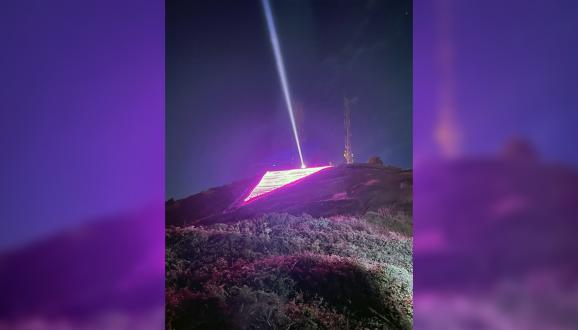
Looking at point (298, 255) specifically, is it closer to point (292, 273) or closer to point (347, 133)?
point (292, 273)

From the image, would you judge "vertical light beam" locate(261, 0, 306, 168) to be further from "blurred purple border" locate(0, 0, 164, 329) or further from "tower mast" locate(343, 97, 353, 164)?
"blurred purple border" locate(0, 0, 164, 329)

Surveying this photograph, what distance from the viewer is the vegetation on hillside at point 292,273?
2.57 metres

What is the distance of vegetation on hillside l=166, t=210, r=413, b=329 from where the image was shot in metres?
2.57

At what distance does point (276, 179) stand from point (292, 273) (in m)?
0.64

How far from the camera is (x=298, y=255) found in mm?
2639

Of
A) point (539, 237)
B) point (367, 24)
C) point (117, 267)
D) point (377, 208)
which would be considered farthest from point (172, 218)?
point (539, 237)

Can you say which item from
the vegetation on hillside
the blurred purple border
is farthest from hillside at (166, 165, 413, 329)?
the blurred purple border

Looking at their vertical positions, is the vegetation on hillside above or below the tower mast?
below

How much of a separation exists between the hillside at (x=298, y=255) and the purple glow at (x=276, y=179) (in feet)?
0.14

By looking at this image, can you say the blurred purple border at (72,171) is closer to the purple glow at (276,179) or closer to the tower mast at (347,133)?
the purple glow at (276,179)

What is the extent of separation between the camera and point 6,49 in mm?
2434

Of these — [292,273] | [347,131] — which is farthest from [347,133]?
[292,273]

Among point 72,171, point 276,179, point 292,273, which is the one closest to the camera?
point 72,171

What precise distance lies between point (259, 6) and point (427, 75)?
4.11ft
